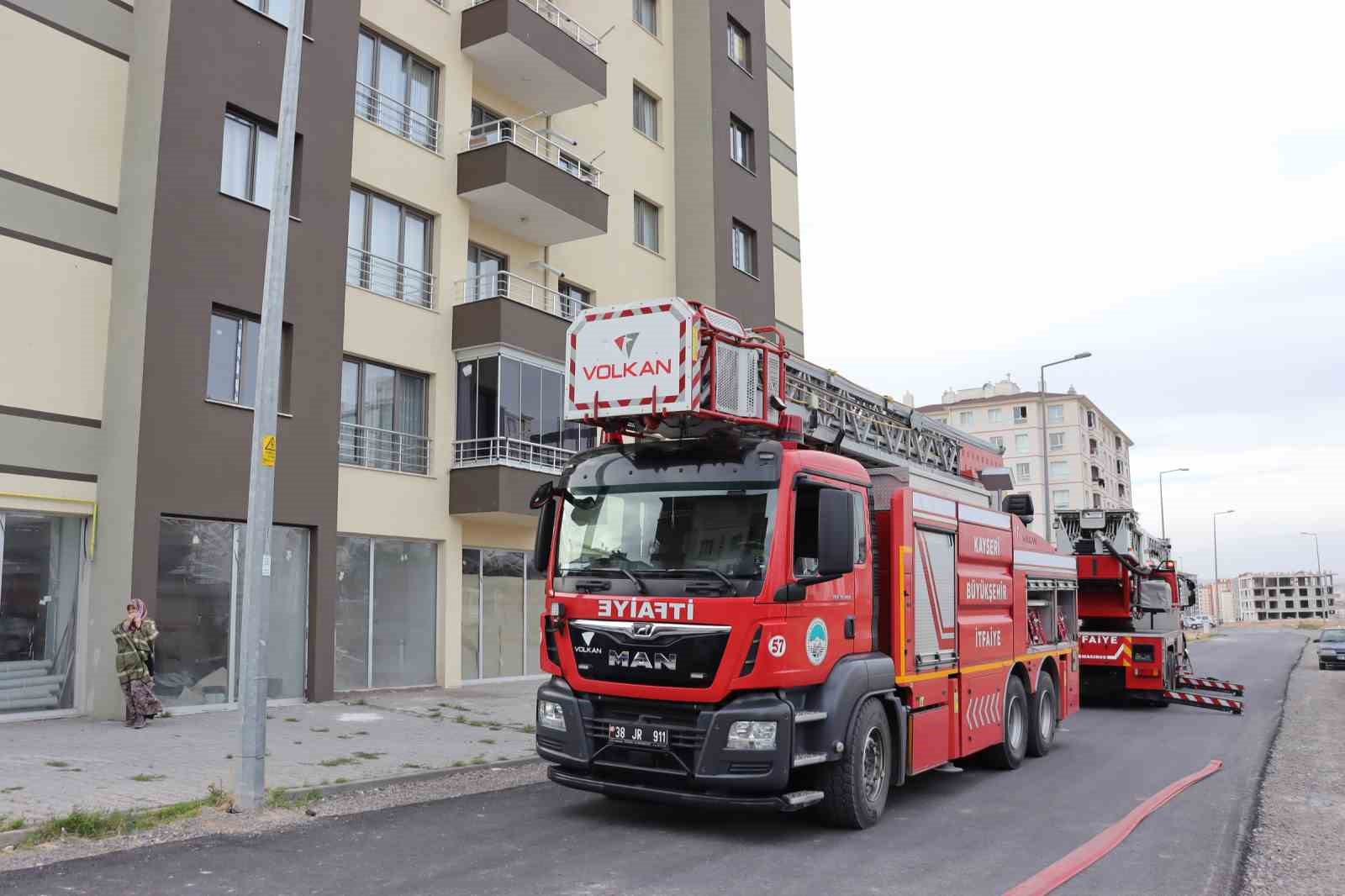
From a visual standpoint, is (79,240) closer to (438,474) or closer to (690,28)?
(438,474)

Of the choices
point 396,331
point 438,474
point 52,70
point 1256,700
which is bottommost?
point 1256,700

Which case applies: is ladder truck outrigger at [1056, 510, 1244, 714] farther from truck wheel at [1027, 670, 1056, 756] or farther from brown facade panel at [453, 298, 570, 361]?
brown facade panel at [453, 298, 570, 361]

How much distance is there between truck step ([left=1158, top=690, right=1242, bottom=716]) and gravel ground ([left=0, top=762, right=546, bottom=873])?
435 inches

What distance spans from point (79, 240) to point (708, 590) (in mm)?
11798

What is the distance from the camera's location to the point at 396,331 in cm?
1833

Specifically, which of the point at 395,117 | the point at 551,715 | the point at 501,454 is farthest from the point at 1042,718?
the point at 395,117

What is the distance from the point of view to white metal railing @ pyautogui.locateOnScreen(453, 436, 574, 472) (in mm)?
18844

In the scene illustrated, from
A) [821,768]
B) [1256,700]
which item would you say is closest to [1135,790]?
[821,768]

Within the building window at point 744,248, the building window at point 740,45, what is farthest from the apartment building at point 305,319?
the building window at point 740,45

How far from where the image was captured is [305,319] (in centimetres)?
1648

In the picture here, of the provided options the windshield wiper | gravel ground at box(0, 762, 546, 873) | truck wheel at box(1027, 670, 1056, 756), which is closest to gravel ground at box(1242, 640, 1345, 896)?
truck wheel at box(1027, 670, 1056, 756)

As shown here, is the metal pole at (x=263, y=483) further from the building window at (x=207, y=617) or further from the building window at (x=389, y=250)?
the building window at (x=389, y=250)

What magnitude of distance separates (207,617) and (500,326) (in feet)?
23.4

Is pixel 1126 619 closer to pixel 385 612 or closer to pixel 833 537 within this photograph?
pixel 833 537
